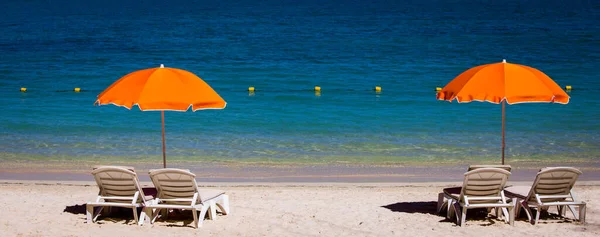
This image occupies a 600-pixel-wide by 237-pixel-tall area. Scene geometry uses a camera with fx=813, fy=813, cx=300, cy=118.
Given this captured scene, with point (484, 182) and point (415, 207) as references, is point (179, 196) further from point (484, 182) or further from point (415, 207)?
point (484, 182)

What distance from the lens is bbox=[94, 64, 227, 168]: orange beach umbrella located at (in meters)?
9.59

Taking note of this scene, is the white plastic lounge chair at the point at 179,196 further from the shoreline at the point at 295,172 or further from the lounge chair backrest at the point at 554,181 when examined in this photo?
the lounge chair backrest at the point at 554,181

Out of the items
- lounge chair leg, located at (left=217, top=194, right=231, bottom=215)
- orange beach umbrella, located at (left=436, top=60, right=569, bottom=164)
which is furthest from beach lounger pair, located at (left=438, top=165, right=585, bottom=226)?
lounge chair leg, located at (left=217, top=194, right=231, bottom=215)

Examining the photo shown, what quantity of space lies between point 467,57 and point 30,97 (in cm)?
1824

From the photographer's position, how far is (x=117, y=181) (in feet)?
31.1

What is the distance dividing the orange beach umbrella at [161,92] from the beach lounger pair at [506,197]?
3040 millimetres

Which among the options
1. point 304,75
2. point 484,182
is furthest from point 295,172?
point 304,75

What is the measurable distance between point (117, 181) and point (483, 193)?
4.27 meters

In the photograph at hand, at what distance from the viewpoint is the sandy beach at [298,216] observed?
9.30 m

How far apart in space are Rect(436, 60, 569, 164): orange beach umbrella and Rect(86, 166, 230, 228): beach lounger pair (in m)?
3.33

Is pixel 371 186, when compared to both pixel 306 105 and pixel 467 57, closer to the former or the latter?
pixel 306 105

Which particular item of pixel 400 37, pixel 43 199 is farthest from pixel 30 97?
pixel 400 37

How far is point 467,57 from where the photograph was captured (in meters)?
35.0

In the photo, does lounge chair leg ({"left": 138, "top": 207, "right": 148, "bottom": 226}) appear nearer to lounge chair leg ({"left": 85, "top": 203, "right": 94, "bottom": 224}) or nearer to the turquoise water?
lounge chair leg ({"left": 85, "top": 203, "right": 94, "bottom": 224})
